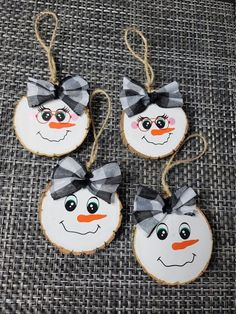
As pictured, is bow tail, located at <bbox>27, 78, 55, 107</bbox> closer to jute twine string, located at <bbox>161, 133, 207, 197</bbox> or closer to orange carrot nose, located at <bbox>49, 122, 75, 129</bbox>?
orange carrot nose, located at <bbox>49, 122, 75, 129</bbox>

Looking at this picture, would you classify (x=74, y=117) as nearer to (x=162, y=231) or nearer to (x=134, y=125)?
(x=134, y=125)

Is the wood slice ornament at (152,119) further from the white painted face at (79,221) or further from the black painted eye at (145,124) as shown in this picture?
the white painted face at (79,221)

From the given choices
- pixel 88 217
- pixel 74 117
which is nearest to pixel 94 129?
pixel 74 117

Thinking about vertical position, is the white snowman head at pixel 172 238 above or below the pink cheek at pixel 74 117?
below

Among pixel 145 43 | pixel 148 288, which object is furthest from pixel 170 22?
pixel 148 288

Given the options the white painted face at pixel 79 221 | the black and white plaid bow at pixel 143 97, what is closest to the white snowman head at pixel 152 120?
the black and white plaid bow at pixel 143 97

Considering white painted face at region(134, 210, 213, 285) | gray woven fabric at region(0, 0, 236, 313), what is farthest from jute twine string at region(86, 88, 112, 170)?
white painted face at region(134, 210, 213, 285)
